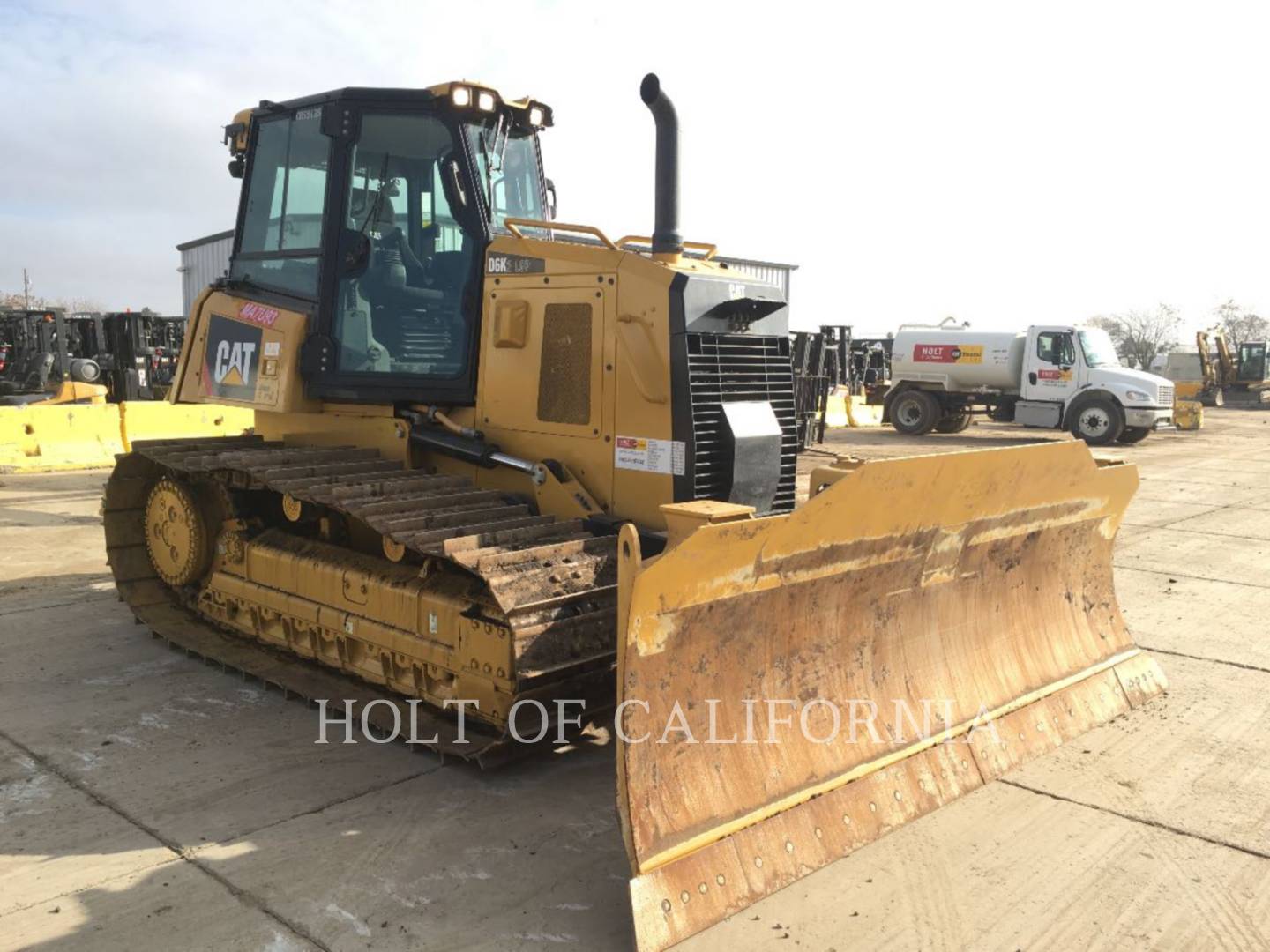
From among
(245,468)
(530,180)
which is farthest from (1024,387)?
(245,468)

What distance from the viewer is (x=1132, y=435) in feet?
72.7

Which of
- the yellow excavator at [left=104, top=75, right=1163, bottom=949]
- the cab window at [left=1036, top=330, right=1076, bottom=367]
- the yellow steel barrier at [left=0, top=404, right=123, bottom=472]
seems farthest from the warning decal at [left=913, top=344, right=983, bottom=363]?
the yellow excavator at [left=104, top=75, right=1163, bottom=949]

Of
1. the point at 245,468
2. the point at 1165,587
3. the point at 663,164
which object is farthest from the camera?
the point at 1165,587

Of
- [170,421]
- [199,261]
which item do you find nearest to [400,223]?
[170,421]

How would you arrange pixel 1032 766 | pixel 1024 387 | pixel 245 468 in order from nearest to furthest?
1. pixel 1032 766
2. pixel 245 468
3. pixel 1024 387

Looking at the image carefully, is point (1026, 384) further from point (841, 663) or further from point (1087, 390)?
point (841, 663)

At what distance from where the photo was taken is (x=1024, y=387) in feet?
73.7

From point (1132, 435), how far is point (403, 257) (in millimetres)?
20450

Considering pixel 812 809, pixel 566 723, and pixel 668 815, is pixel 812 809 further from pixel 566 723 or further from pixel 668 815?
pixel 566 723

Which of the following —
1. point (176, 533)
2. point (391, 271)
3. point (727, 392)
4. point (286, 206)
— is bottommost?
point (176, 533)

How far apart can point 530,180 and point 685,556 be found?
3242mm

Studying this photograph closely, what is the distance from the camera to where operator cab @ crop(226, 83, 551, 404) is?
5289mm

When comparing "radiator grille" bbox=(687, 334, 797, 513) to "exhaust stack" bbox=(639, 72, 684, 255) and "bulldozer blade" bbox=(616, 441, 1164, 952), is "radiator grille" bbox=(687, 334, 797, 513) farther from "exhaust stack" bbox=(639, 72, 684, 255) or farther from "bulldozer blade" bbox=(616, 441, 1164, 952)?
"bulldozer blade" bbox=(616, 441, 1164, 952)

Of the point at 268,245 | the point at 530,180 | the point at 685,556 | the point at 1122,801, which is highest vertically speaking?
the point at 530,180
